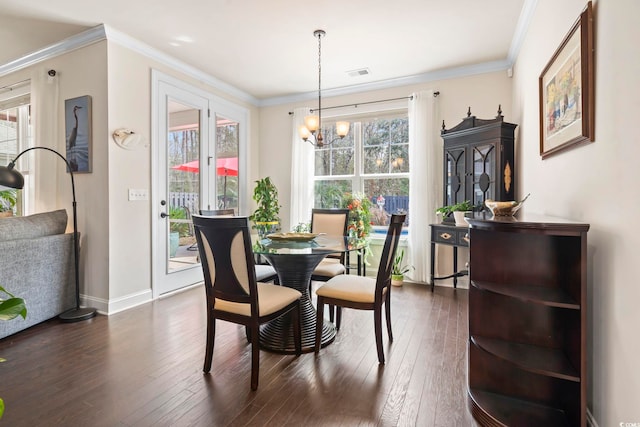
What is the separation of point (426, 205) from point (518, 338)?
8.20ft

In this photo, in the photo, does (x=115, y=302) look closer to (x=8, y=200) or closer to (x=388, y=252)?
(x=8, y=200)

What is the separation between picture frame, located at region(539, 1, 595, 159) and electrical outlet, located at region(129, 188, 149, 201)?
358cm

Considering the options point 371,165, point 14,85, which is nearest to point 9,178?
point 14,85

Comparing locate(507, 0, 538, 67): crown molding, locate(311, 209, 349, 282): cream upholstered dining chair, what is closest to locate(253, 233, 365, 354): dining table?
locate(311, 209, 349, 282): cream upholstered dining chair

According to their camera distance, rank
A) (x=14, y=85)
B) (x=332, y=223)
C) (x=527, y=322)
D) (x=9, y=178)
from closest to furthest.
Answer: (x=527, y=322) < (x=9, y=178) < (x=332, y=223) < (x=14, y=85)

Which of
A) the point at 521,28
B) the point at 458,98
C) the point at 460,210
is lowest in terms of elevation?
the point at 460,210

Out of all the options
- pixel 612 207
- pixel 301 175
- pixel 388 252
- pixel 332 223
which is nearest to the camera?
pixel 612 207

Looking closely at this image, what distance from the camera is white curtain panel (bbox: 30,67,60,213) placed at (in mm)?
3469

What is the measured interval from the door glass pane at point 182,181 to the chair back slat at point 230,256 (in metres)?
2.03

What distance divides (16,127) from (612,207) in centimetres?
579

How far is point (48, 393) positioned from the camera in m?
1.85

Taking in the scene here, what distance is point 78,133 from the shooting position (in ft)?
10.8

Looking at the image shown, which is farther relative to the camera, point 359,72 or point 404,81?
point 404,81

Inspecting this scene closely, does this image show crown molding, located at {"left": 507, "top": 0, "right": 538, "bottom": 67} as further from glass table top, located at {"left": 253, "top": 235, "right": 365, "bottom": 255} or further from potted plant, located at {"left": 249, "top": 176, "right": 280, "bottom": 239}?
potted plant, located at {"left": 249, "top": 176, "right": 280, "bottom": 239}
